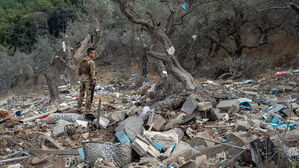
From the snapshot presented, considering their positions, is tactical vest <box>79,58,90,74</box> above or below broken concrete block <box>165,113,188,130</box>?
above

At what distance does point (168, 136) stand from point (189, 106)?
4.64 feet

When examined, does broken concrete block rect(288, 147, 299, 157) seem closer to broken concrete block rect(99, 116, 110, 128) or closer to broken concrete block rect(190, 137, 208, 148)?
broken concrete block rect(190, 137, 208, 148)

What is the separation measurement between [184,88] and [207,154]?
11.7 ft

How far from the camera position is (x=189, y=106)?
550 cm

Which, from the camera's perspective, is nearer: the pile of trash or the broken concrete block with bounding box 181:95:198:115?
the pile of trash

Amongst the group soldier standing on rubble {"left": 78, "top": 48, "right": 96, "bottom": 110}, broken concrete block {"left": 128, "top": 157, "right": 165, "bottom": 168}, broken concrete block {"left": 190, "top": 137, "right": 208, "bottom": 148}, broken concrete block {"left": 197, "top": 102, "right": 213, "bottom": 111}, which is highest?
soldier standing on rubble {"left": 78, "top": 48, "right": 96, "bottom": 110}

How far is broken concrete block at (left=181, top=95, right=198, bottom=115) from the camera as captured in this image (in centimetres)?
543

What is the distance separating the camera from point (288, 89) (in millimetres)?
7652

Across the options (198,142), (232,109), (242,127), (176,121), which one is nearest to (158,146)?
(198,142)

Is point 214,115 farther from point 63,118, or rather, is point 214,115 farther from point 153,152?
point 63,118

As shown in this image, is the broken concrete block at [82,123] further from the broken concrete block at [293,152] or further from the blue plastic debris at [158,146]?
the broken concrete block at [293,152]

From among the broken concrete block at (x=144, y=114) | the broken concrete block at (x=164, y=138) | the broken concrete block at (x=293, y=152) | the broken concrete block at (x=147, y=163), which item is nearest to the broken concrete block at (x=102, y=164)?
the broken concrete block at (x=147, y=163)

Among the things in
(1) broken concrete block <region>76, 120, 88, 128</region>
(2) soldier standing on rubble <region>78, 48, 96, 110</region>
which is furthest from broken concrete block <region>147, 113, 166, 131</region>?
(2) soldier standing on rubble <region>78, 48, 96, 110</region>

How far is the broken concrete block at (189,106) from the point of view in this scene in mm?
5430
